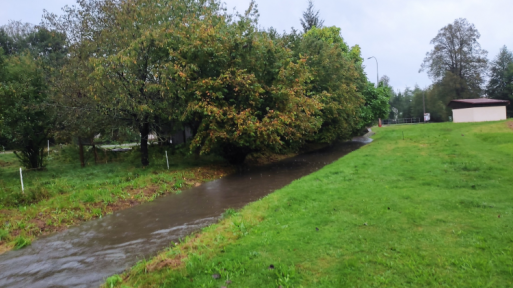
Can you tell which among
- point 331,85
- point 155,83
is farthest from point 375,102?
point 155,83

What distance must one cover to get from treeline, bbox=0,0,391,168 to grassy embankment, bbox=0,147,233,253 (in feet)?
4.55

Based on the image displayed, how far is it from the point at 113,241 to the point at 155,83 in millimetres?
9505

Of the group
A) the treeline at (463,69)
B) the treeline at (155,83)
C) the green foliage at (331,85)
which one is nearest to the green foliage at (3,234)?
the treeline at (155,83)

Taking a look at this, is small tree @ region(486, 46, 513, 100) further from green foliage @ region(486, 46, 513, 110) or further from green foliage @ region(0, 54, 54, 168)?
green foliage @ region(0, 54, 54, 168)

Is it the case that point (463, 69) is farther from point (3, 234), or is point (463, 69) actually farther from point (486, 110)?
point (3, 234)

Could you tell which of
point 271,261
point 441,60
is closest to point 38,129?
point 271,261

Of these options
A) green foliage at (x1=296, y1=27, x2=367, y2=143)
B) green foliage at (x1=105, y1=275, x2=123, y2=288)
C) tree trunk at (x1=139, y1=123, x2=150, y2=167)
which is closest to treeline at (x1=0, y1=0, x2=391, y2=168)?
tree trunk at (x1=139, y1=123, x2=150, y2=167)

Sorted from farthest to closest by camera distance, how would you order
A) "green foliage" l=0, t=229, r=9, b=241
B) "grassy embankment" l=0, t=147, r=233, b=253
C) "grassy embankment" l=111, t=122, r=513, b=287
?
"grassy embankment" l=0, t=147, r=233, b=253
"green foliage" l=0, t=229, r=9, b=241
"grassy embankment" l=111, t=122, r=513, b=287

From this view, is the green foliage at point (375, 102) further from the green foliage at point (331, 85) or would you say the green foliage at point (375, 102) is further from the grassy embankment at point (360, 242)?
the grassy embankment at point (360, 242)

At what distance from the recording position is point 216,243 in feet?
19.1

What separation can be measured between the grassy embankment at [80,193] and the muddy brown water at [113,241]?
0.54m

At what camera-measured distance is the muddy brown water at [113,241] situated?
567 centimetres

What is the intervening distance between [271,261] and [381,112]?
31.8 m

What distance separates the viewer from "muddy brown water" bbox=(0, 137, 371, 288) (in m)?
5.67
